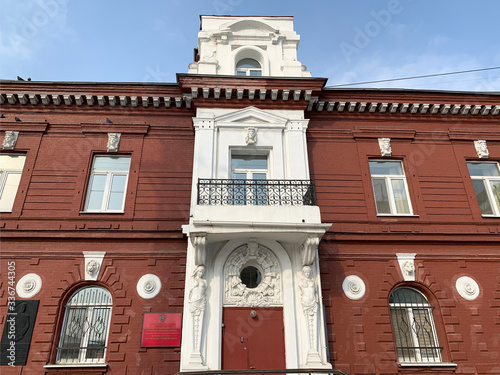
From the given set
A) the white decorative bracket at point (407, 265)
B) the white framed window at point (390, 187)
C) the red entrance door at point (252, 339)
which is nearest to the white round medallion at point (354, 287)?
the white decorative bracket at point (407, 265)

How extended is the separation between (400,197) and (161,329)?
8074mm

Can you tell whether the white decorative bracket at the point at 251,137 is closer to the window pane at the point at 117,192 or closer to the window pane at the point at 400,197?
the window pane at the point at 117,192

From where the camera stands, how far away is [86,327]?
30.0ft

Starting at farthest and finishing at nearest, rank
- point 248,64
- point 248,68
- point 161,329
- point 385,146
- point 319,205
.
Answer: point 248,64
point 248,68
point 385,146
point 319,205
point 161,329

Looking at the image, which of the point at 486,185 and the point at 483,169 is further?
the point at 483,169

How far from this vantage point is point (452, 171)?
11422mm

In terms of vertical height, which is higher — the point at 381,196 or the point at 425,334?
the point at 381,196

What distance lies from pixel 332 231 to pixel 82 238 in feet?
23.2

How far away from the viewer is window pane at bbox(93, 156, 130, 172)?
11.2 meters

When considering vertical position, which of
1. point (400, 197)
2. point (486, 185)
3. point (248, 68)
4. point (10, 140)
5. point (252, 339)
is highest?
point (248, 68)

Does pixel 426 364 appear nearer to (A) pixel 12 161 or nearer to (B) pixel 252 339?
(B) pixel 252 339

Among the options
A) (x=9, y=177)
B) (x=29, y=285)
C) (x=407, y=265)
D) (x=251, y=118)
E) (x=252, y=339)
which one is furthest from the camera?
(x=251, y=118)

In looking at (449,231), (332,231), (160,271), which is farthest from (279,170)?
(449,231)

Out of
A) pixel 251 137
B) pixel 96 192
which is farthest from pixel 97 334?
pixel 251 137
